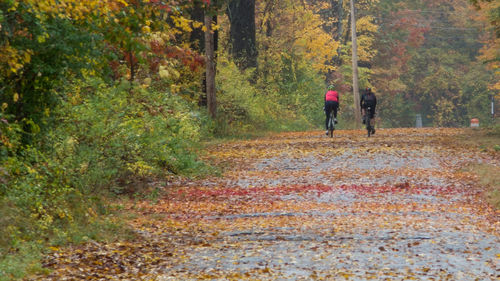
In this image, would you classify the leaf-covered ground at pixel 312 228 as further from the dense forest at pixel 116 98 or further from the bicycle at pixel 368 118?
the bicycle at pixel 368 118

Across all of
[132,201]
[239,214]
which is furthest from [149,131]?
[239,214]

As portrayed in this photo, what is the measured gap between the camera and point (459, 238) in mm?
10984

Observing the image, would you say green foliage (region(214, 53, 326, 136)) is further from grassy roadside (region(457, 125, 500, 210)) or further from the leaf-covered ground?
the leaf-covered ground

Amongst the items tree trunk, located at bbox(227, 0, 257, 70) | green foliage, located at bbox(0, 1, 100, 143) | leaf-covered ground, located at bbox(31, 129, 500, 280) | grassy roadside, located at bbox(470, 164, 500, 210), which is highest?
tree trunk, located at bbox(227, 0, 257, 70)

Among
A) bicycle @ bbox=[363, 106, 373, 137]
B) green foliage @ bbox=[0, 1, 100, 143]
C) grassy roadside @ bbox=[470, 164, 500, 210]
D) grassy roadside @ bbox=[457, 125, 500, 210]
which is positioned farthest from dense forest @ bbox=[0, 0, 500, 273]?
grassy roadside @ bbox=[470, 164, 500, 210]

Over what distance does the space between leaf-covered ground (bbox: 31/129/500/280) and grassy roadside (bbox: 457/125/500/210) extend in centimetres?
26

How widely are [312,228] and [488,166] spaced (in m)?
9.14

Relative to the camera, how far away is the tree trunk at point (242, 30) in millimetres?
37188

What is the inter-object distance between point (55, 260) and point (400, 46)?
2512 inches

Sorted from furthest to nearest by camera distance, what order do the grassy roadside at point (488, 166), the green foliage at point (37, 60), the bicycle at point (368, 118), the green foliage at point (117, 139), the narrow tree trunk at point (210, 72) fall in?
the bicycle at point (368, 118) < the narrow tree trunk at point (210, 72) < the grassy roadside at point (488, 166) < the green foliage at point (117, 139) < the green foliage at point (37, 60)

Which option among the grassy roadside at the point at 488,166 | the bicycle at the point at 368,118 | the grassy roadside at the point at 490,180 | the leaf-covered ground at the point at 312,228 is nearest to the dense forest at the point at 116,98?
the leaf-covered ground at the point at 312,228

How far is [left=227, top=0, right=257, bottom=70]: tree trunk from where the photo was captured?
1464 inches

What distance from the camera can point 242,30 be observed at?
123 feet

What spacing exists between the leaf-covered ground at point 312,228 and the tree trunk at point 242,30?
1646 cm
